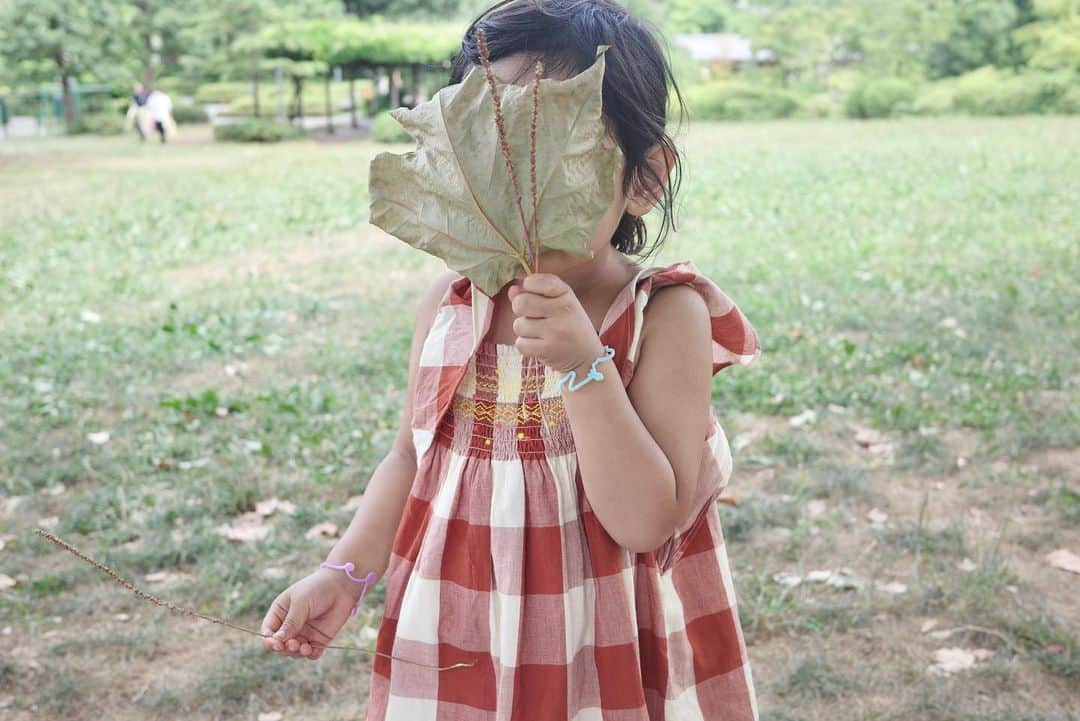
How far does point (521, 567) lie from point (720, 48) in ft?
123

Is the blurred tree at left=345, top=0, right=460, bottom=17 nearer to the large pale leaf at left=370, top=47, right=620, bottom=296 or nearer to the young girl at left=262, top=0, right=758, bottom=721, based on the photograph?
the young girl at left=262, top=0, right=758, bottom=721

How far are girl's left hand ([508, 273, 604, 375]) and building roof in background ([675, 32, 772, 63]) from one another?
3144 cm

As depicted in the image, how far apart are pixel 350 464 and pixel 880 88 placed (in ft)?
70.5

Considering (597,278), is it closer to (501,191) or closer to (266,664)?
(501,191)

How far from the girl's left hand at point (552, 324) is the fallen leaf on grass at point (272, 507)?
2244 mm

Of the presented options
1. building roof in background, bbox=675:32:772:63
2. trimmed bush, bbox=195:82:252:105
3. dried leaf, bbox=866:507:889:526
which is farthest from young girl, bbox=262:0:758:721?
trimmed bush, bbox=195:82:252:105

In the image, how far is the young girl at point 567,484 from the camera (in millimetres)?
1349

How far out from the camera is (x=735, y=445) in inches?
147

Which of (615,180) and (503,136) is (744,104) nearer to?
(615,180)

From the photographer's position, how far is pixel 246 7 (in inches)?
939

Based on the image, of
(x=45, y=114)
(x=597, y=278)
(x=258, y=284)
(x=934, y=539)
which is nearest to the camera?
(x=597, y=278)

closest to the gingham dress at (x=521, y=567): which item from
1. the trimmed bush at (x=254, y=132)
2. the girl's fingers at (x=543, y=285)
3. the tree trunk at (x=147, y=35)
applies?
the girl's fingers at (x=543, y=285)

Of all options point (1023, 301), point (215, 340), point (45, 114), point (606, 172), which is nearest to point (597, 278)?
point (606, 172)

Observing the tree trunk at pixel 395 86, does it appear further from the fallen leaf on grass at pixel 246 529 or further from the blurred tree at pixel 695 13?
the fallen leaf on grass at pixel 246 529
